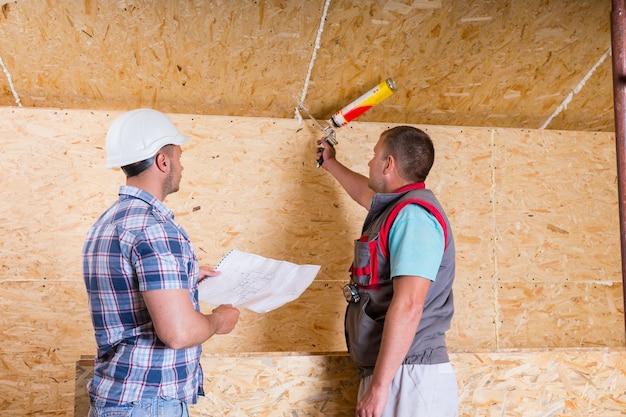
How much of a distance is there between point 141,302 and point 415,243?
80 cm

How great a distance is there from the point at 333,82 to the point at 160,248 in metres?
1.78

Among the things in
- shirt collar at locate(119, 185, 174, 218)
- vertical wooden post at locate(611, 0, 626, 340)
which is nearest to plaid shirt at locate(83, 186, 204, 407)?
shirt collar at locate(119, 185, 174, 218)

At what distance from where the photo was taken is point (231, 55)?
277 centimetres

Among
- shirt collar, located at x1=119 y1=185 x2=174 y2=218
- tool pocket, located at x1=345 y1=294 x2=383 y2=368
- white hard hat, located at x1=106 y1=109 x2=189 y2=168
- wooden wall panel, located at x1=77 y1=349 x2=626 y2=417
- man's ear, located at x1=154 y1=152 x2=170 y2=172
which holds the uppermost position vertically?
white hard hat, located at x1=106 y1=109 x2=189 y2=168

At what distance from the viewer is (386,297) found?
1879 millimetres

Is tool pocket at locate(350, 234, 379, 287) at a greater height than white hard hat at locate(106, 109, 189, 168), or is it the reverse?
white hard hat at locate(106, 109, 189, 168)

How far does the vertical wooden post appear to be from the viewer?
223cm

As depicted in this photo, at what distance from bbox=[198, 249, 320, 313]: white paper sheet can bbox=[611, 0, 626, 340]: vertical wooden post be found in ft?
3.97

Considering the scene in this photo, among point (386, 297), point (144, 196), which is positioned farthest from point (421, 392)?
point (144, 196)

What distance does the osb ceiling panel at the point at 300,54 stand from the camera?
2602 mm

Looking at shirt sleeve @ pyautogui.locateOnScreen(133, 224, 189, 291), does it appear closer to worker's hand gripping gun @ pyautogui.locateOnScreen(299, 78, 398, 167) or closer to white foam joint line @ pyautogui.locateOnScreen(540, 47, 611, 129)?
worker's hand gripping gun @ pyautogui.locateOnScreen(299, 78, 398, 167)

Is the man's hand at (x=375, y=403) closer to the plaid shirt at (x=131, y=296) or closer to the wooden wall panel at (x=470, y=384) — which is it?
the wooden wall panel at (x=470, y=384)

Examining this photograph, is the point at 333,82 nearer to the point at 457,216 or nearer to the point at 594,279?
the point at 457,216

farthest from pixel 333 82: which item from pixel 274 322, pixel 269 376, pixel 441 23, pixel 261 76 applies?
pixel 269 376
